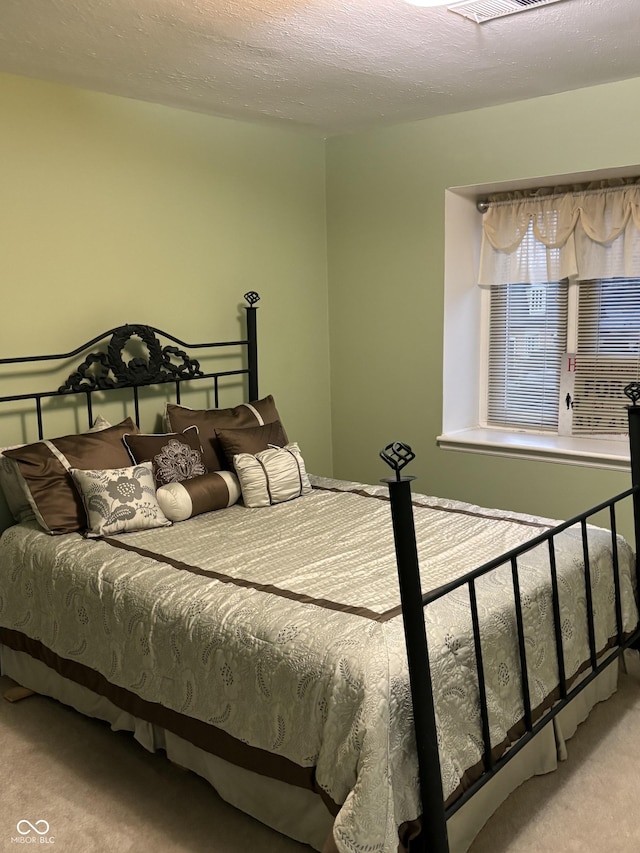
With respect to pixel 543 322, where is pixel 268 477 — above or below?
below

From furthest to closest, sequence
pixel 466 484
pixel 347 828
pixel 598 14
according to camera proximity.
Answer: pixel 466 484, pixel 598 14, pixel 347 828

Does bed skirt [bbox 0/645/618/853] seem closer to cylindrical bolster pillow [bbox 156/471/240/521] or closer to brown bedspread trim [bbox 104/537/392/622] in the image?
brown bedspread trim [bbox 104/537/392/622]

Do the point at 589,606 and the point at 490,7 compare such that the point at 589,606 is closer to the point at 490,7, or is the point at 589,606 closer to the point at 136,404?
the point at 490,7

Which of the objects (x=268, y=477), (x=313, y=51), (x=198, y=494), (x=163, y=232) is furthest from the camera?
(x=163, y=232)

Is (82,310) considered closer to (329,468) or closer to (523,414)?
(329,468)

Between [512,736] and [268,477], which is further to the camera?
[268,477]

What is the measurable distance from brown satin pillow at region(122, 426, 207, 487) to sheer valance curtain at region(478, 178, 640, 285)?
1.89 m

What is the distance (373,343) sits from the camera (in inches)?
167

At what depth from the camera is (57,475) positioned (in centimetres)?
287

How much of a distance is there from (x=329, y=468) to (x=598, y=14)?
2.75 meters

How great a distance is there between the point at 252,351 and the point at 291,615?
2.04 metres

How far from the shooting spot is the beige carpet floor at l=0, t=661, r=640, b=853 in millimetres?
2104

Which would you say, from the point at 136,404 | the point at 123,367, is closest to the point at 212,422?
the point at 136,404

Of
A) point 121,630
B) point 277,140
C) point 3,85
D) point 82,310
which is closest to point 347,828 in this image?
point 121,630
